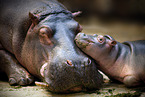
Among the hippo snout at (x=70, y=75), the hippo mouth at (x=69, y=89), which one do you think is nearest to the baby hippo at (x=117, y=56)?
the hippo snout at (x=70, y=75)

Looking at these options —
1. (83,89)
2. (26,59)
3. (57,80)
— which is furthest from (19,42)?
(83,89)

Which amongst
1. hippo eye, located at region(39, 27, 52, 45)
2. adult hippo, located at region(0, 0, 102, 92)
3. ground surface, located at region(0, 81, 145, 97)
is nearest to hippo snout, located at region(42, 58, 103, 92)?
adult hippo, located at region(0, 0, 102, 92)

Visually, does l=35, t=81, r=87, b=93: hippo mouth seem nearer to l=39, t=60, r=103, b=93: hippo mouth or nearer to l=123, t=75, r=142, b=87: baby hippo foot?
l=39, t=60, r=103, b=93: hippo mouth

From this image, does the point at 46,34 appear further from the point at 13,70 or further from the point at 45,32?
the point at 13,70

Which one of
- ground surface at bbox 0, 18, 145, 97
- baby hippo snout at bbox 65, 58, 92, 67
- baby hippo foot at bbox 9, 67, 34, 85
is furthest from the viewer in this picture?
baby hippo foot at bbox 9, 67, 34, 85

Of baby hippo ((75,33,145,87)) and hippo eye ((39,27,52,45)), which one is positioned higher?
hippo eye ((39,27,52,45))

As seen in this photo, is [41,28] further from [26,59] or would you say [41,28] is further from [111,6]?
[111,6]

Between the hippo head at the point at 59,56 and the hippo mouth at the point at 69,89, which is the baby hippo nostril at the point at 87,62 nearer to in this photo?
the hippo head at the point at 59,56
